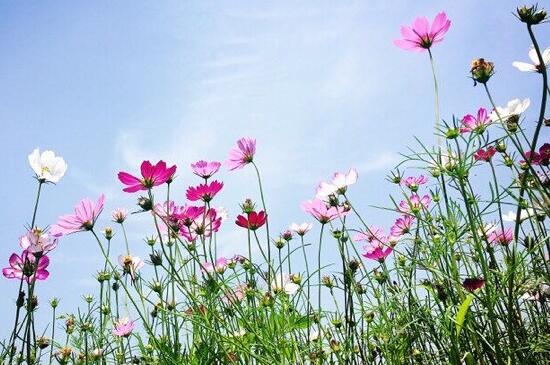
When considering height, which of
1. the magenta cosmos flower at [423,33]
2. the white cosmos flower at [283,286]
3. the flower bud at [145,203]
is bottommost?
the white cosmos flower at [283,286]

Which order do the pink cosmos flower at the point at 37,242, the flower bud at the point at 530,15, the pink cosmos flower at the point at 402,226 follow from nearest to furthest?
the flower bud at the point at 530,15, the pink cosmos flower at the point at 37,242, the pink cosmos flower at the point at 402,226

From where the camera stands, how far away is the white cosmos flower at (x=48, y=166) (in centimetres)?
171

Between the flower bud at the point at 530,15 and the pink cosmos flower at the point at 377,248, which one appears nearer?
the flower bud at the point at 530,15

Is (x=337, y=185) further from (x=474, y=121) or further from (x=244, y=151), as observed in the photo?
(x=474, y=121)

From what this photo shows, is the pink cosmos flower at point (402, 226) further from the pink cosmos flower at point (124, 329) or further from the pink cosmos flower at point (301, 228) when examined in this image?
the pink cosmos flower at point (124, 329)

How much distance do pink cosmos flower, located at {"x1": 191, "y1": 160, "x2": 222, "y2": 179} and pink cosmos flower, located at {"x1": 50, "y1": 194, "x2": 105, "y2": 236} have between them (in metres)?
0.40

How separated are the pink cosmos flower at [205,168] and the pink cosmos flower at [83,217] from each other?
0.40m

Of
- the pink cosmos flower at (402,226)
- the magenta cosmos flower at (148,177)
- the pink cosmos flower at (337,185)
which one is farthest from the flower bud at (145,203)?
the pink cosmos flower at (402,226)

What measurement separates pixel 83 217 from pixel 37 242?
24 centimetres

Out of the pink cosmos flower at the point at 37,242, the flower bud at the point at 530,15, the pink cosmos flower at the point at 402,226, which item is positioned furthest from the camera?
the pink cosmos flower at the point at 402,226

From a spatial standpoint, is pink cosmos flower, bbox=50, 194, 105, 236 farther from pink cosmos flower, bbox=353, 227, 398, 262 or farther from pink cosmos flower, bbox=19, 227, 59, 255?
pink cosmos flower, bbox=353, 227, 398, 262

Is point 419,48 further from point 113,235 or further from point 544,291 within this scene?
point 113,235

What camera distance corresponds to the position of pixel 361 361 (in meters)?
1.85

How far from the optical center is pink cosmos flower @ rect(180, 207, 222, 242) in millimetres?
1612
